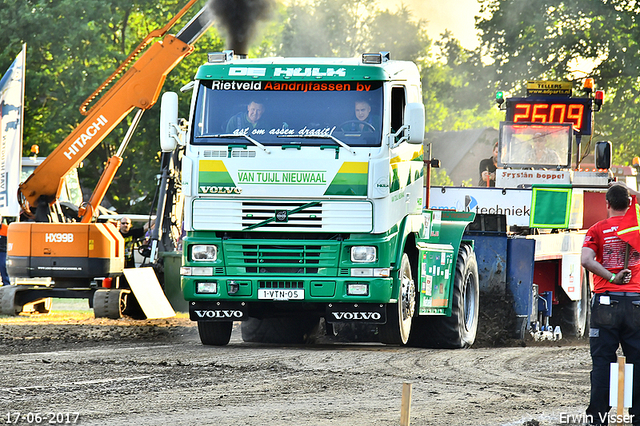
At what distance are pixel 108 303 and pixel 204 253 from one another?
613 cm

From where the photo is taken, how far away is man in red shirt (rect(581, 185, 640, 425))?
7.69 meters

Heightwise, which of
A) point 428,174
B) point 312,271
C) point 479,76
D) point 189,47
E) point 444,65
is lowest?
point 312,271

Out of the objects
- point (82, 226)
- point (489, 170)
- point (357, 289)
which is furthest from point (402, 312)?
point (489, 170)

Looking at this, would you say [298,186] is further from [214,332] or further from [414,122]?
[214,332]

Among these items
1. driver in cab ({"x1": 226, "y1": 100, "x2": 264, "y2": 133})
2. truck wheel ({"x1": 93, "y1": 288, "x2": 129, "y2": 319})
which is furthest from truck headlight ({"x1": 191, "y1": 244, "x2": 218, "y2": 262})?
truck wheel ({"x1": 93, "y1": 288, "x2": 129, "y2": 319})

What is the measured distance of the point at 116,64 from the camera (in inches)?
1409

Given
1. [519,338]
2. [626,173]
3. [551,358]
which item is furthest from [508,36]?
[551,358]

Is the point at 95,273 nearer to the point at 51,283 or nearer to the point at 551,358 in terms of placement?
the point at 51,283

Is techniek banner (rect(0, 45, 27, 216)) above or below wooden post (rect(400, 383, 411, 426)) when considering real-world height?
above

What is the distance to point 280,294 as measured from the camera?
39.8ft

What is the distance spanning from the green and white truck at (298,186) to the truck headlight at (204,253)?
1cm

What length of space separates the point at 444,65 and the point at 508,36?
5763 cm

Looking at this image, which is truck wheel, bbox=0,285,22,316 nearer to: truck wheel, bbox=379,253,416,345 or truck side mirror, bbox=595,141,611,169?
truck wheel, bbox=379,253,416,345

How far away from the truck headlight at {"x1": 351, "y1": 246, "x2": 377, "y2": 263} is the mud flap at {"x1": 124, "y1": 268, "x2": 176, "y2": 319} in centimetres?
727
